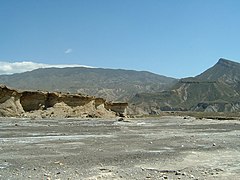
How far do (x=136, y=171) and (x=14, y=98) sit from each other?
4322cm

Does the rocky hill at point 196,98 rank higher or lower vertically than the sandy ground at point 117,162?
higher

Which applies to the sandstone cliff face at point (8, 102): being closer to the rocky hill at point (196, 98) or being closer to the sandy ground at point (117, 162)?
the sandy ground at point (117, 162)

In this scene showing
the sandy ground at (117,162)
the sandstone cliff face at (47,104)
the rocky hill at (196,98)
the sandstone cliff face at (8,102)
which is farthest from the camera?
the rocky hill at (196,98)

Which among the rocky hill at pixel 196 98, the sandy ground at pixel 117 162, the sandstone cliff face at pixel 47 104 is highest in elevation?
the rocky hill at pixel 196 98

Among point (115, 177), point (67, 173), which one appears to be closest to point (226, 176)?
point (115, 177)

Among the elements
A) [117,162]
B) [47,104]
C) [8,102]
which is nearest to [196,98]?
[47,104]

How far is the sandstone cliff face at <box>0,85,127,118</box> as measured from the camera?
173 ft

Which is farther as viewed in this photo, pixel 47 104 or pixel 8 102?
pixel 47 104

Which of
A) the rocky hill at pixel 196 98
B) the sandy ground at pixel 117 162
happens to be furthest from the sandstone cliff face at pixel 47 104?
the rocky hill at pixel 196 98

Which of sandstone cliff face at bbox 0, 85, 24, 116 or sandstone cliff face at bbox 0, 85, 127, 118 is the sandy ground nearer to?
sandstone cliff face at bbox 0, 85, 24, 116

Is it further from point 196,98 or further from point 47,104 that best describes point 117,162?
point 196,98

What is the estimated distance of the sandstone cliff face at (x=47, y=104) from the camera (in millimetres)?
52750

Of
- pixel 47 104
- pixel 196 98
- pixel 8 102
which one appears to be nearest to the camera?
pixel 8 102

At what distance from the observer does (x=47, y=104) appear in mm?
59781
